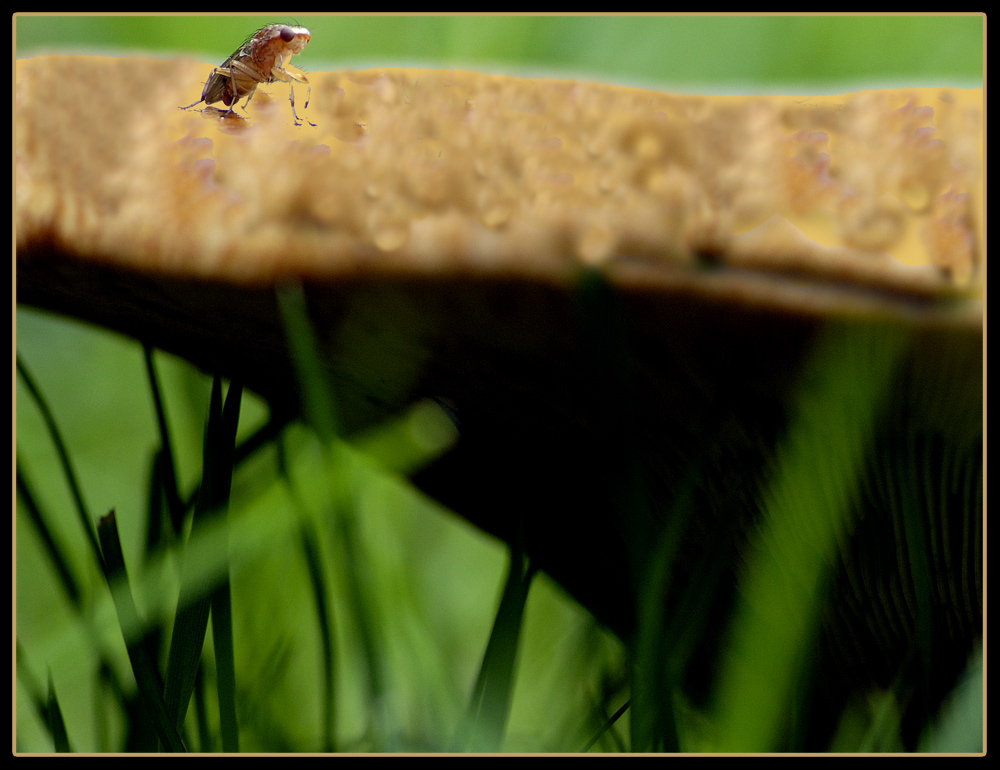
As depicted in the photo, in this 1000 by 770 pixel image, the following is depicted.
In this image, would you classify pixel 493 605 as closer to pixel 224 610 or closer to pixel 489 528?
pixel 489 528

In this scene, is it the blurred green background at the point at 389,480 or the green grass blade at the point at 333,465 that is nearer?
the green grass blade at the point at 333,465

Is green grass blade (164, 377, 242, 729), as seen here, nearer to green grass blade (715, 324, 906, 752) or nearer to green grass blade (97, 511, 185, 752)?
green grass blade (97, 511, 185, 752)

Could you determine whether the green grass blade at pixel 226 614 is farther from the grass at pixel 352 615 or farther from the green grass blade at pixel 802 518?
the green grass blade at pixel 802 518

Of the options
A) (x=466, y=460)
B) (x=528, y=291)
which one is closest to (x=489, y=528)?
(x=466, y=460)

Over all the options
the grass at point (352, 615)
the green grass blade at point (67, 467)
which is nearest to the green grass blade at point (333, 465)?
the grass at point (352, 615)

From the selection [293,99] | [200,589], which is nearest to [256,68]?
[293,99]

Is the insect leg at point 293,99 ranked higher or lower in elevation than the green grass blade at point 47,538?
higher

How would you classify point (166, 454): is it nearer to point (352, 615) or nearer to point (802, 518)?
point (352, 615)
